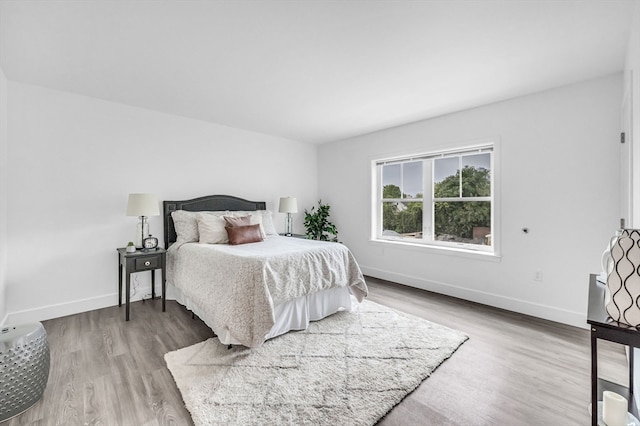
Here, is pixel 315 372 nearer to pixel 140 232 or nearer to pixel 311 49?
pixel 311 49

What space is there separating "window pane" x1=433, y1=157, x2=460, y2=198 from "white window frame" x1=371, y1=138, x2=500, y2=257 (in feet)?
0.23

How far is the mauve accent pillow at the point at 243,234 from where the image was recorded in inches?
136

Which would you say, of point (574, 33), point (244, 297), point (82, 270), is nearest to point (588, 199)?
point (574, 33)

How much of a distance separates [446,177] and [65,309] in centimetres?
497

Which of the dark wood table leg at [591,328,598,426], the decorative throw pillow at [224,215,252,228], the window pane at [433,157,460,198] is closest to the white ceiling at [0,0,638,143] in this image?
the window pane at [433,157,460,198]

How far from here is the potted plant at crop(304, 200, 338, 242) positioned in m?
Result: 5.27

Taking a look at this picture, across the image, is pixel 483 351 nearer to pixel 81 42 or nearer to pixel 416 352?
pixel 416 352

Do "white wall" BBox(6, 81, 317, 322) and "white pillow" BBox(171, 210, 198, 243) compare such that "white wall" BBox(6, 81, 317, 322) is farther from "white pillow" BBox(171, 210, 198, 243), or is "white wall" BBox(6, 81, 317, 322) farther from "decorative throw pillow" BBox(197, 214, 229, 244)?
"decorative throw pillow" BBox(197, 214, 229, 244)

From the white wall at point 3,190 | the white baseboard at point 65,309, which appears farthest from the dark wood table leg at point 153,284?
the white wall at point 3,190

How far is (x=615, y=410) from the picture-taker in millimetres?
1226

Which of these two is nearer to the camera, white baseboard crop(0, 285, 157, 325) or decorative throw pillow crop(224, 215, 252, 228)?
white baseboard crop(0, 285, 157, 325)

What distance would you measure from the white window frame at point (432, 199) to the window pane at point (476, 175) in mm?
69

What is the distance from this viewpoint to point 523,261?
3229 millimetres

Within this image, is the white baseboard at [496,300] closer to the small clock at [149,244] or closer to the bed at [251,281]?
the bed at [251,281]
